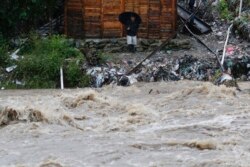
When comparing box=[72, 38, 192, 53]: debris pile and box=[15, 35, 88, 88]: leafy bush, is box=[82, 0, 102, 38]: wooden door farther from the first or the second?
box=[15, 35, 88, 88]: leafy bush

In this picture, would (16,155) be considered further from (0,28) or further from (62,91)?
(0,28)

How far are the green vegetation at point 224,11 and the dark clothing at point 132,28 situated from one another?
380 centimetres

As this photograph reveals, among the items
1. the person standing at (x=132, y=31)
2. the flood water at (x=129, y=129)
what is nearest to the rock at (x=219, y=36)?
the person standing at (x=132, y=31)

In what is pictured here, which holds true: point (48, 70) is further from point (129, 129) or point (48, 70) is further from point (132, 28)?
point (129, 129)

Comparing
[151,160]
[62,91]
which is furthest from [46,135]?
[62,91]

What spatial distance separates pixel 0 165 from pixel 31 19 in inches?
388

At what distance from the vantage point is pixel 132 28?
53.8 feet

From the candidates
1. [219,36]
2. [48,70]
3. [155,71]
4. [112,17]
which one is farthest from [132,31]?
[219,36]

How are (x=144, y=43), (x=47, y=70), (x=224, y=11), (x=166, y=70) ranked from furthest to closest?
1. (x=224, y=11)
2. (x=144, y=43)
3. (x=166, y=70)
4. (x=47, y=70)

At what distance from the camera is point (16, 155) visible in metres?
8.04

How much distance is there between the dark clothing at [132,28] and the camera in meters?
16.3

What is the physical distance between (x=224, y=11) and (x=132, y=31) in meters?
4.24

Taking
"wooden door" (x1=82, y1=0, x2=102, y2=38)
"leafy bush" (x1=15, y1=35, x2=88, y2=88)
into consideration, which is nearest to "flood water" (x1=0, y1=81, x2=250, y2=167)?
"leafy bush" (x1=15, y1=35, x2=88, y2=88)

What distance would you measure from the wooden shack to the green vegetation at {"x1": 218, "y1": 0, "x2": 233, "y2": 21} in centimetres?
262
